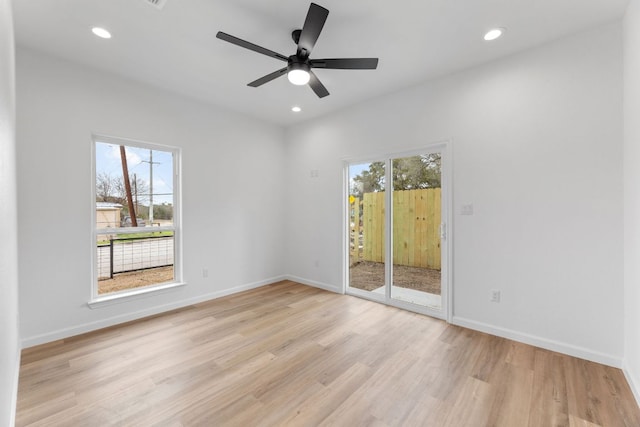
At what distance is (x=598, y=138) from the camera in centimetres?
235

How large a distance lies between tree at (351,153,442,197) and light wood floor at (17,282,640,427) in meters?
1.69

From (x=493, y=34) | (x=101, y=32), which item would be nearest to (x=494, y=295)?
(x=493, y=34)

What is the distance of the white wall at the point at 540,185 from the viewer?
91.4 inches

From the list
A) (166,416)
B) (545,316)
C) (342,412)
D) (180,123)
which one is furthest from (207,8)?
(545,316)

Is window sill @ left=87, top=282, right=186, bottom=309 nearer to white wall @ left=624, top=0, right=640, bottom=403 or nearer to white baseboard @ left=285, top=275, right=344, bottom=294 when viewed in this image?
white baseboard @ left=285, top=275, right=344, bottom=294

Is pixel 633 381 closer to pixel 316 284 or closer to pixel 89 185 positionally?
pixel 316 284

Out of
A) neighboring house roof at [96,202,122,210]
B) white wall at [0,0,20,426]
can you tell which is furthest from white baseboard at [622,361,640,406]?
neighboring house roof at [96,202,122,210]

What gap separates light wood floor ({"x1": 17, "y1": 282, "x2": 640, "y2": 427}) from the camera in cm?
177

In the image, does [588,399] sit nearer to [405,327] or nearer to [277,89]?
[405,327]

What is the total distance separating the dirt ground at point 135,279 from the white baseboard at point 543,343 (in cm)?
366

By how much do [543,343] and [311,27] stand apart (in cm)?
337

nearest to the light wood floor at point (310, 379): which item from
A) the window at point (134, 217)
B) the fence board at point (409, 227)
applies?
the window at point (134, 217)

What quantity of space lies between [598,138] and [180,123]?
4.47 m

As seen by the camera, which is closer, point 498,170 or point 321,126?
point 498,170
